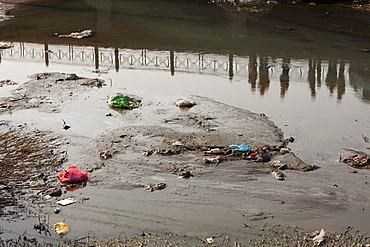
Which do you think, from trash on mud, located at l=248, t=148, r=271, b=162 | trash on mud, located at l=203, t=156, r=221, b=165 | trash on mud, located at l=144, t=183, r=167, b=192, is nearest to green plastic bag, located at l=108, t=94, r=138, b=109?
trash on mud, located at l=203, t=156, r=221, b=165

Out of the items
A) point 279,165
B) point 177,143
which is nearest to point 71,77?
point 177,143

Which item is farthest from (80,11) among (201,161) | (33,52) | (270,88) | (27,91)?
(201,161)

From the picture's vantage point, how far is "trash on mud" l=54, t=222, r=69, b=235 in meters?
6.56

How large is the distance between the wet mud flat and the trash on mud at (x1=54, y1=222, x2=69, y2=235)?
93 mm

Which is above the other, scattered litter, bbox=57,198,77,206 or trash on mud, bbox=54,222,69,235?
scattered litter, bbox=57,198,77,206

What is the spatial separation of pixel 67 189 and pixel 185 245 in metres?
2.48

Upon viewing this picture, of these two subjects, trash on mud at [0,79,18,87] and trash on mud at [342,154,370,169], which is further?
trash on mud at [0,79,18,87]

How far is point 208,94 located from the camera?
1238 centimetres

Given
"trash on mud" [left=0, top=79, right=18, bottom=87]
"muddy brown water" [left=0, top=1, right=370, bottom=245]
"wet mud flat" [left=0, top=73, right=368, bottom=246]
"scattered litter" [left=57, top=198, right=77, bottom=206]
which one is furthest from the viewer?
"trash on mud" [left=0, top=79, right=18, bottom=87]

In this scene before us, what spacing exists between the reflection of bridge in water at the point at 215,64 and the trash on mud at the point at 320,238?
6.50 m

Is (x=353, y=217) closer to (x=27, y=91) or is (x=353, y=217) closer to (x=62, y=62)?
(x=27, y=91)

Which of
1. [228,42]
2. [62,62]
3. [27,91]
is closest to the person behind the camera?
[27,91]

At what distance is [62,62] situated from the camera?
50.8ft

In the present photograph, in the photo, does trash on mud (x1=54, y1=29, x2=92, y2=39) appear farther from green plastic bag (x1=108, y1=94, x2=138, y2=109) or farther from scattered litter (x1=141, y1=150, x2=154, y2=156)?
scattered litter (x1=141, y1=150, x2=154, y2=156)
